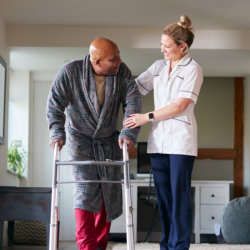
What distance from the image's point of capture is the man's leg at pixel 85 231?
8.91ft

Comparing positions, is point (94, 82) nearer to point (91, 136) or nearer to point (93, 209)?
point (91, 136)

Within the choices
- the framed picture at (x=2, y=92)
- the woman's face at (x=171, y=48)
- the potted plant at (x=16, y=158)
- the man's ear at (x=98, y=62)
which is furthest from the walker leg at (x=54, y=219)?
the potted plant at (x=16, y=158)

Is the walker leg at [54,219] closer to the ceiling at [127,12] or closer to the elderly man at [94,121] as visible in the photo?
the elderly man at [94,121]

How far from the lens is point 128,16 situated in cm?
564

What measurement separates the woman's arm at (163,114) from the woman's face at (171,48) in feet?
0.75

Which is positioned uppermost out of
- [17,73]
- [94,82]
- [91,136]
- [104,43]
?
[17,73]

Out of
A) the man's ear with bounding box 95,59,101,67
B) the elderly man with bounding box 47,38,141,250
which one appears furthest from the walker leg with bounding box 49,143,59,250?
the man's ear with bounding box 95,59,101,67

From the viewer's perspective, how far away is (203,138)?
7777 mm

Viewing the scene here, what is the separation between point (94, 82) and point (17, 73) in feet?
15.7

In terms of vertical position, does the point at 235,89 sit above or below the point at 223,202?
above

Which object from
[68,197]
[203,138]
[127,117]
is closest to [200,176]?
[203,138]

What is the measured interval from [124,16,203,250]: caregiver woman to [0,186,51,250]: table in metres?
1.70

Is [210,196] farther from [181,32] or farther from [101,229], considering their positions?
[181,32]

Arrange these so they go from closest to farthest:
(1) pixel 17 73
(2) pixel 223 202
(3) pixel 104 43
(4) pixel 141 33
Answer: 1. (3) pixel 104 43
2. (4) pixel 141 33
3. (2) pixel 223 202
4. (1) pixel 17 73
